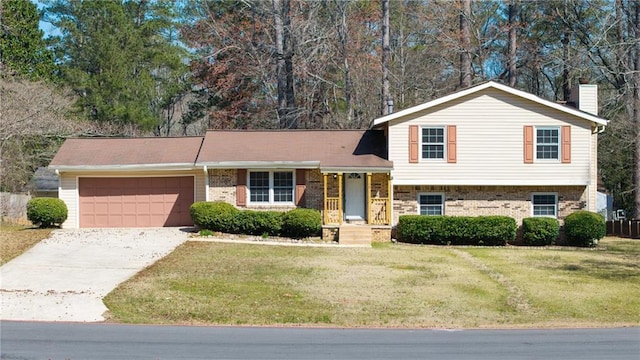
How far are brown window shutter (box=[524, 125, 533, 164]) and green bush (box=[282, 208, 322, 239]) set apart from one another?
8.15 metres

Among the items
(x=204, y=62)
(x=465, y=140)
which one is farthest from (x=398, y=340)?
(x=204, y=62)

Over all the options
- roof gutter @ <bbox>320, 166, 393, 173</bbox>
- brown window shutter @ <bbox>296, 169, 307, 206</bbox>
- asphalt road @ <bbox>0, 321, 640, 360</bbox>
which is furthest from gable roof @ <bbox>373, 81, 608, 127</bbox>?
asphalt road @ <bbox>0, 321, 640, 360</bbox>

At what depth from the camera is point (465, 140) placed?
1169 inches

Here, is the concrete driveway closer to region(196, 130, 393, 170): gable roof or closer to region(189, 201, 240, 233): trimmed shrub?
region(189, 201, 240, 233): trimmed shrub

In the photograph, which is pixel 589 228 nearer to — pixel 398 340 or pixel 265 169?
pixel 265 169

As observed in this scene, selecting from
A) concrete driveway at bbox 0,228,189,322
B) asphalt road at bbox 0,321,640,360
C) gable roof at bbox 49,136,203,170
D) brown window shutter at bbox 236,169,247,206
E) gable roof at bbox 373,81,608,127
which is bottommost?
asphalt road at bbox 0,321,640,360

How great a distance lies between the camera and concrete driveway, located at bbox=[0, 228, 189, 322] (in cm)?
1770

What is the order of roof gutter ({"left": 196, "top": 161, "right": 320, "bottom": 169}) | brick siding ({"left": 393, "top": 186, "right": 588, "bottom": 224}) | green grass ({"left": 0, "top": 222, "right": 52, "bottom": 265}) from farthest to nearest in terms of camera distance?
1. brick siding ({"left": 393, "top": 186, "right": 588, "bottom": 224})
2. roof gutter ({"left": 196, "top": 161, "right": 320, "bottom": 169})
3. green grass ({"left": 0, "top": 222, "right": 52, "bottom": 265})

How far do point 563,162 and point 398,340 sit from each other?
669 inches

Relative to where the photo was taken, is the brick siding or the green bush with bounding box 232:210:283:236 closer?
the green bush with bounding box 232:210:283:236

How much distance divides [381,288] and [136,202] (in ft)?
46.9

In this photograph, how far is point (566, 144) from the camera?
97.1 feet

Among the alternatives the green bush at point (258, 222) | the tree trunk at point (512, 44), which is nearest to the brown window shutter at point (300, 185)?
the green bush at point (258, 222)

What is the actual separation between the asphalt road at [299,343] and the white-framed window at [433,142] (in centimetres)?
1391
